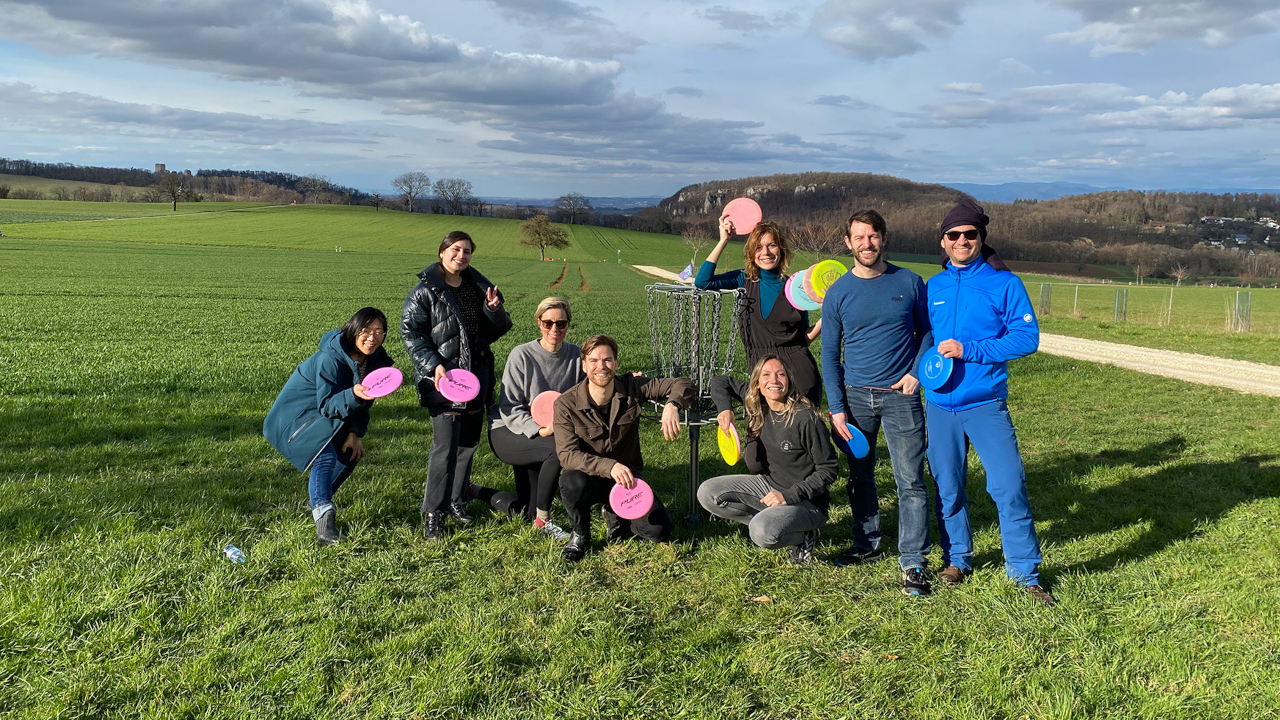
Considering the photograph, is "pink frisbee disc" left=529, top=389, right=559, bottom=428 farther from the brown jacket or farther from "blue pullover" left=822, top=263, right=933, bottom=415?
"blue pullover" left=822, top=263, right=933, bottom=415

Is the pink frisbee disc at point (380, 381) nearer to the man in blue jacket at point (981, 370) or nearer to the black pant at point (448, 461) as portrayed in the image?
the black pant at point (448, 461)

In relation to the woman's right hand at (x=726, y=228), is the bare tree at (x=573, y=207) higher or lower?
higher

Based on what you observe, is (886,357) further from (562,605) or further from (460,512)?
(460,512)

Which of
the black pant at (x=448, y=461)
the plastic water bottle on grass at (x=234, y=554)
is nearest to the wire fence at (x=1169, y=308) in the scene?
the black pant at (x=448, y=461)

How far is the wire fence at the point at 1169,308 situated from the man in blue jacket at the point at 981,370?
23763mm

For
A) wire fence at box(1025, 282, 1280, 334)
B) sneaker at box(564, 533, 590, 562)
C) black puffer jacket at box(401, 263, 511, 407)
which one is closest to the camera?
sneaker at box(564, 533, 590, 562)

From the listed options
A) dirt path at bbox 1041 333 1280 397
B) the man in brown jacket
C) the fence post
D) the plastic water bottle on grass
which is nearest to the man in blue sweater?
the man in brown jacket

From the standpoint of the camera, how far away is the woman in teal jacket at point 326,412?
490 centimetres

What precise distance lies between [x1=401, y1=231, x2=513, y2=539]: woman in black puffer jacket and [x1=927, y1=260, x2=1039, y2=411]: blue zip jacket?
113 inches

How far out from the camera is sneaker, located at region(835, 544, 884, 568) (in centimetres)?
474

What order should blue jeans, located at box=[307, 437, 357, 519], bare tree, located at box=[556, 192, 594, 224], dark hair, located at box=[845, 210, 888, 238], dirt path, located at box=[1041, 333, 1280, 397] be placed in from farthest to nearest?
Answer: bare tree, located at box=[556, 192, 594, 224] → dirt path, located at box=[1041, 333, 1280, 397] → blue jeans, located at box=[307, 437, 357, 519] → dark hair, located at box=[845, 210, 888, 238]

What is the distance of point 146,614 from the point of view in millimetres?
3742

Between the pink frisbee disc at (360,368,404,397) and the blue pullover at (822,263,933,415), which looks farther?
the pink frisbee disc at (360,368,404,397)

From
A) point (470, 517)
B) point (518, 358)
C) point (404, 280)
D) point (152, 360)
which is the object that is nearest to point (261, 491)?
point (470, 517)
